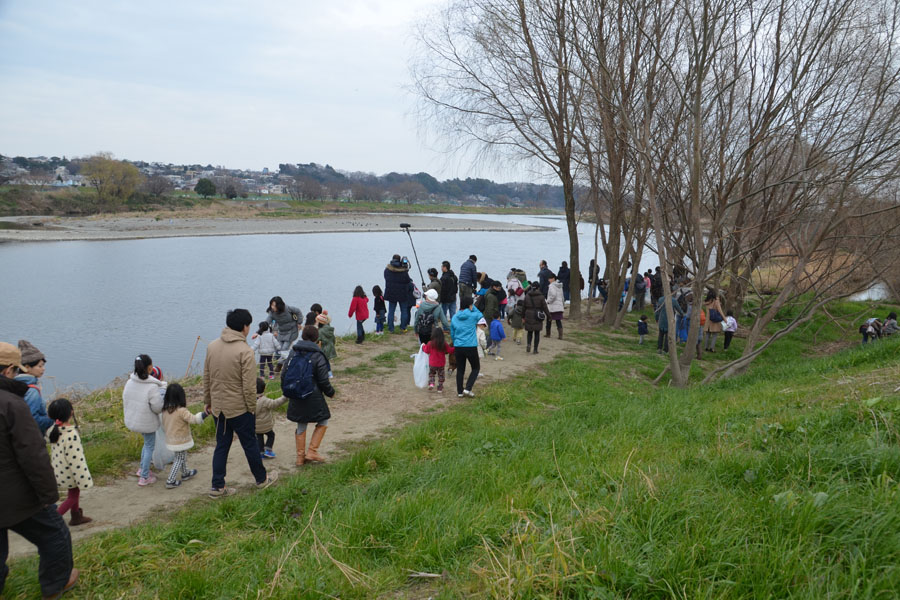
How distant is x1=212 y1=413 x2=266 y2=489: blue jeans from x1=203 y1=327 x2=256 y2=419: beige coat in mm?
93

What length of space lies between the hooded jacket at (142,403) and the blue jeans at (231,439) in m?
0.84

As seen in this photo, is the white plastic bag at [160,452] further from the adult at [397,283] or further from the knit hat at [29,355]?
the adult at [397,283]

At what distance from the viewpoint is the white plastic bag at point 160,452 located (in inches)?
227

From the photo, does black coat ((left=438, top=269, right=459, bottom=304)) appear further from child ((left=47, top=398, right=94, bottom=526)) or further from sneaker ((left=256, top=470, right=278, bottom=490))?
child ((left=47, top=398, right=94, bottom=526))

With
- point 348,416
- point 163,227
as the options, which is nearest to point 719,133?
point 348,416

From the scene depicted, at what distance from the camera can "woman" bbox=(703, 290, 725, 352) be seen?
13363 mm

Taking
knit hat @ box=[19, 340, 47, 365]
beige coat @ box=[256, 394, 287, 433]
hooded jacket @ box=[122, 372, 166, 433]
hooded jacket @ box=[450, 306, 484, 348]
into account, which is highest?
knit hat @ box=[19, 340, 47, 365]

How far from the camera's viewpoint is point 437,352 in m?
8.88

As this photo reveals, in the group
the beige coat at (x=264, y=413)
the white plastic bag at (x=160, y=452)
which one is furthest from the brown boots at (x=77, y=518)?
the beige coat at (x=264, y=413)

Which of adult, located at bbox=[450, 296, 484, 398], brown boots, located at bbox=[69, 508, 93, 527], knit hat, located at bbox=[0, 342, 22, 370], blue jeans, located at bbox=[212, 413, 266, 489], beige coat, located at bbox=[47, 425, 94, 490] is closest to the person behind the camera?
knit hat, located at bbox=[0, 342, 22, 370]

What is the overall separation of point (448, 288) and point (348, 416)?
5643mm

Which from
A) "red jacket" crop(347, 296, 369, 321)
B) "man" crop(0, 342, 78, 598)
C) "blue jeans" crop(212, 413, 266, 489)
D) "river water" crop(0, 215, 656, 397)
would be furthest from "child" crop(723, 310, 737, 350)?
"man" crop(0, 342, 78, 598)

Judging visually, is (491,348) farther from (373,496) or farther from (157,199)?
(157,199)

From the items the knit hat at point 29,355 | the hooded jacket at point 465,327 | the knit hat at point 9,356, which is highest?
the knit hat at point 9,356
